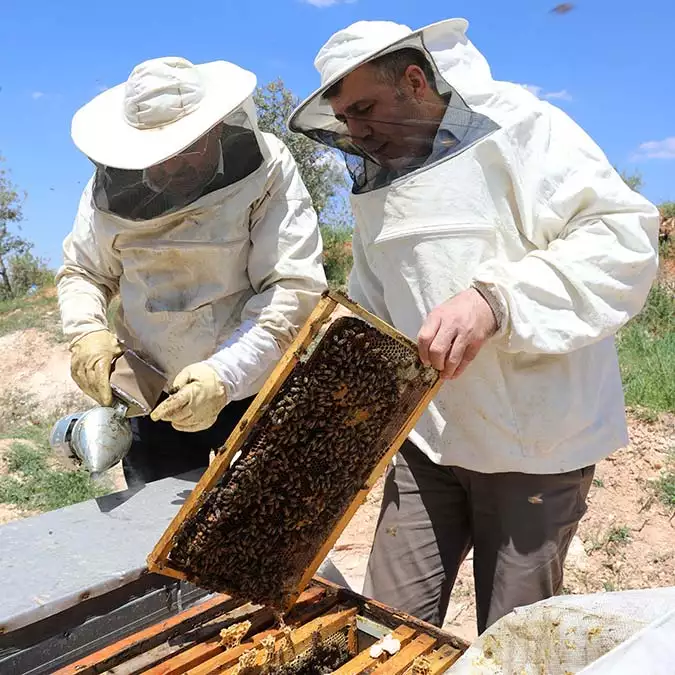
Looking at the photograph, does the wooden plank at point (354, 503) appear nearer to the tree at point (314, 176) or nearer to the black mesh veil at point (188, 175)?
the black mesh veil at point (188, 175)

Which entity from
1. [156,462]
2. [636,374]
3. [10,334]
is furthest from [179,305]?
[10,334]

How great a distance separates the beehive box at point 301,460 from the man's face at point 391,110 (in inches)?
25.0

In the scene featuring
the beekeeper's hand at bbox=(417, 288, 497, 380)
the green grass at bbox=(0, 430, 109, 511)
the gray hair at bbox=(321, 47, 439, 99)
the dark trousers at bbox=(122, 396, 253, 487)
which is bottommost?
the green grass at bbox=(0, 430, 109, 511)

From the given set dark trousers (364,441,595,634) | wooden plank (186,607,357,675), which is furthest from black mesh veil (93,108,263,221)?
wooden plank (186,607,357,675)

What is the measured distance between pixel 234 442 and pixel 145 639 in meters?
0.53

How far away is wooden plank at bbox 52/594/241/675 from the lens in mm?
1612

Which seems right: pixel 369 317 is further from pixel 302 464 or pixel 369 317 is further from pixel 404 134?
pixel 404 134

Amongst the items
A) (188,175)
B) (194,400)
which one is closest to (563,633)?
(194,400)

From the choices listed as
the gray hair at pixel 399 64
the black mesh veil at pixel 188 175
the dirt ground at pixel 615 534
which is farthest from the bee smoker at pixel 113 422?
the dirt ground at pixel 615 534

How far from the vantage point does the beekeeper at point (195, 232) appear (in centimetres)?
238

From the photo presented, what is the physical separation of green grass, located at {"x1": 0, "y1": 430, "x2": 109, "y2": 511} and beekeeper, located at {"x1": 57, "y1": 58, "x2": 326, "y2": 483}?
346 cm

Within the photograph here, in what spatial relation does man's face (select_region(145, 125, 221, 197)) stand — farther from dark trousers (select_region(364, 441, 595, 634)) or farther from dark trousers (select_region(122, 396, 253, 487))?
dark trousers (select_region(364, 441, 595, 634))

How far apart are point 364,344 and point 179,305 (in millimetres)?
1054

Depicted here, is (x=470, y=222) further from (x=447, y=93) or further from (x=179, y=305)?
(x=179, y=305)
